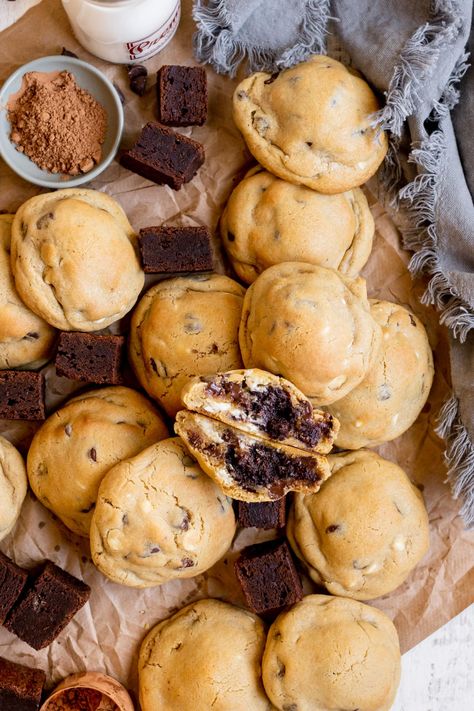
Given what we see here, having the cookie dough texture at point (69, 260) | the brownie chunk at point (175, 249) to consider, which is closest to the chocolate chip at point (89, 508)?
the cookie dough texture at point (69, 260)

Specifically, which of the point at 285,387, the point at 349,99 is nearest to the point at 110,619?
the point at 285,387

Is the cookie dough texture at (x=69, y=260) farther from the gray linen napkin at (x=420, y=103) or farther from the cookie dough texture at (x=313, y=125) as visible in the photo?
the gray linen napkin at (x=420, y=103)

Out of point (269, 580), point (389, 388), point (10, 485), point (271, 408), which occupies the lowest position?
point (269, 580)

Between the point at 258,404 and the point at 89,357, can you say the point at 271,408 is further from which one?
the point at 89,357

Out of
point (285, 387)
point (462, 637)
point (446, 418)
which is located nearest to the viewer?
point (285, 387)

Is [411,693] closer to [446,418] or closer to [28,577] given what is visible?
[446,418]

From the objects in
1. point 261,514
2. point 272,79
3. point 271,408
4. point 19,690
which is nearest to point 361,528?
point 261,514

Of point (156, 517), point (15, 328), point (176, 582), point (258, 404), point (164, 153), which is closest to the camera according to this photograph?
point (258, 404)

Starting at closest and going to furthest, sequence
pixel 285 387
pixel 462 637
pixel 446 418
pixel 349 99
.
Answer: pixel 285 387 < pixel 349 99 < pixel 446 418 < pixel 462 637
